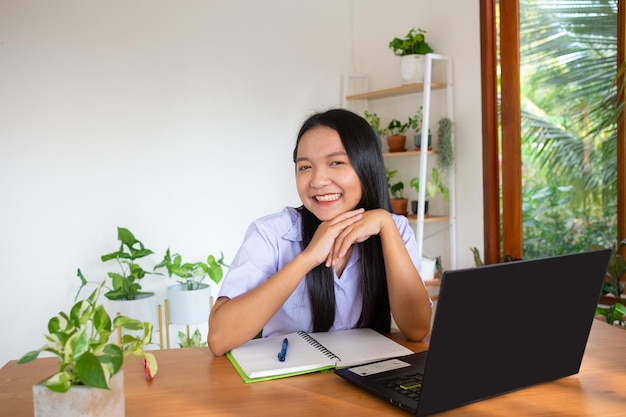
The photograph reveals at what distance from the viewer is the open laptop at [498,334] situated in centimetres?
89

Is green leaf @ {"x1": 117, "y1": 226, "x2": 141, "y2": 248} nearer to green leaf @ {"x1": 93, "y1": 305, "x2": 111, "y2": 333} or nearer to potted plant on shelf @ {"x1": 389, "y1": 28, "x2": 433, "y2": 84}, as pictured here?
potted plant on shelf @ {"x1": 389, "y1": 28, "x2": 433, "y2": 84}

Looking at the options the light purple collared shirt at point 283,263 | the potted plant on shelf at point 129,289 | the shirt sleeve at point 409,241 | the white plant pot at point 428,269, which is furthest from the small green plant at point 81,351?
the white plant pot at point 428,269

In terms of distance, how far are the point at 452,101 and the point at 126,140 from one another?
1.81m

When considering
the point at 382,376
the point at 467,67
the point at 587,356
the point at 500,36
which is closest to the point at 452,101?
the point at 467,67

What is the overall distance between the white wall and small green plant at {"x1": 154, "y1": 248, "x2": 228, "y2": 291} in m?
0.22

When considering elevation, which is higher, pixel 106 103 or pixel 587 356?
pixel 106 103

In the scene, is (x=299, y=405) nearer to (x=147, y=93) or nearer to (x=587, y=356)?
(x=587, y=356)

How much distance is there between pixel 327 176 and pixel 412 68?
2.00 meters

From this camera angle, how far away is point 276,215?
65.9 inches

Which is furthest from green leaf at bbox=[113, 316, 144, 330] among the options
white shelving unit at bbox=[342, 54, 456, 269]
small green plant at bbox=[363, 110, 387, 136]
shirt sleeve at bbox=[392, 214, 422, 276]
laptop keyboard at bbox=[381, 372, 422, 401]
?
small green plant at bbox=[363, 110, 387, 136]

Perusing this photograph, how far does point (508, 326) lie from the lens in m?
0.96

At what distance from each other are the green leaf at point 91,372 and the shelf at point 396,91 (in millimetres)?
2855

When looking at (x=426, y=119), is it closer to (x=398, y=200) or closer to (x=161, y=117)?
(x=398, y=200)

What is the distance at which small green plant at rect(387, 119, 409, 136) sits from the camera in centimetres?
362
